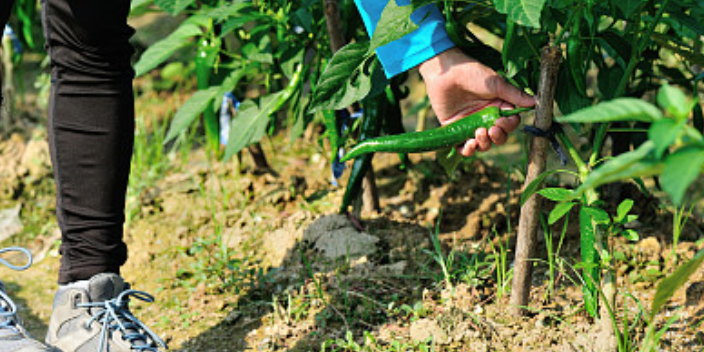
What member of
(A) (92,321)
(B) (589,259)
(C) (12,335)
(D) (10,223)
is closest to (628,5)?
(B) (589,259)

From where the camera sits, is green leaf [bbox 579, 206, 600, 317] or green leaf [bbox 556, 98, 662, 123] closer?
green leaf [bbox 556, 98, 662, 123]

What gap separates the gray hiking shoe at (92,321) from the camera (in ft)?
5.83

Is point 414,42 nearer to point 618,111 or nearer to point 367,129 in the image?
point 367,129

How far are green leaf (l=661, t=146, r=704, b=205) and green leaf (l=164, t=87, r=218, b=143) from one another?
1692 millimetres

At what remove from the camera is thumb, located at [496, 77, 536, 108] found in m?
1.60

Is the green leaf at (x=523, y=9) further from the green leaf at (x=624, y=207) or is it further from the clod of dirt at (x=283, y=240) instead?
the clod of dirt at (x=283, y=240)

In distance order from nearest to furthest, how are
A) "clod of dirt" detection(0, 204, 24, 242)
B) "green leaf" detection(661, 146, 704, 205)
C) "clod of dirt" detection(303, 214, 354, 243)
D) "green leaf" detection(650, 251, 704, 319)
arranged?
"green leaf" detection(661, 146, 704, 205) → "green leaf" detection(650, 251, 704, 319) → "clod of dirt" detection(303, 214, 354, 243) → "clod of dirt" detection(0, 204, 24, 242)

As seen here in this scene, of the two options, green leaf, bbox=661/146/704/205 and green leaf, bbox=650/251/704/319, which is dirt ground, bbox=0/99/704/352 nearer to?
green leaf, bbox=650/251/704/319

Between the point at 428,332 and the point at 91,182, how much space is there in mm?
832

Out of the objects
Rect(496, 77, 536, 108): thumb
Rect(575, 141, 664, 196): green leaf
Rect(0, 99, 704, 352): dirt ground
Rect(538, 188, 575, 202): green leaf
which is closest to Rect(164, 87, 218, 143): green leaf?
Rect(0, 99, 704, 352): dirt ground

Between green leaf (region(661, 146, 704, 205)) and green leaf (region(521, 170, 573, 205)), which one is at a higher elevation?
green leaf (region(661, 146, 704, 205))

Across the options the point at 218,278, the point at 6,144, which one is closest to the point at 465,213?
the point at 218,278

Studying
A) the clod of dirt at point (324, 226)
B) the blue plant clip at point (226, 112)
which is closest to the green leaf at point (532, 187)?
the clod of dirt at point (324, 226)

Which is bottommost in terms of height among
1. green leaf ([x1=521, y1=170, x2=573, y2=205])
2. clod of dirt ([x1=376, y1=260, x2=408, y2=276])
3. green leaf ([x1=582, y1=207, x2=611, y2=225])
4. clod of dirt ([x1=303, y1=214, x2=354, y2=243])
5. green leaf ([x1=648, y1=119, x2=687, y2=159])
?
clod of dirt ([x1=376, y1=260, x2=408, y2=276])
